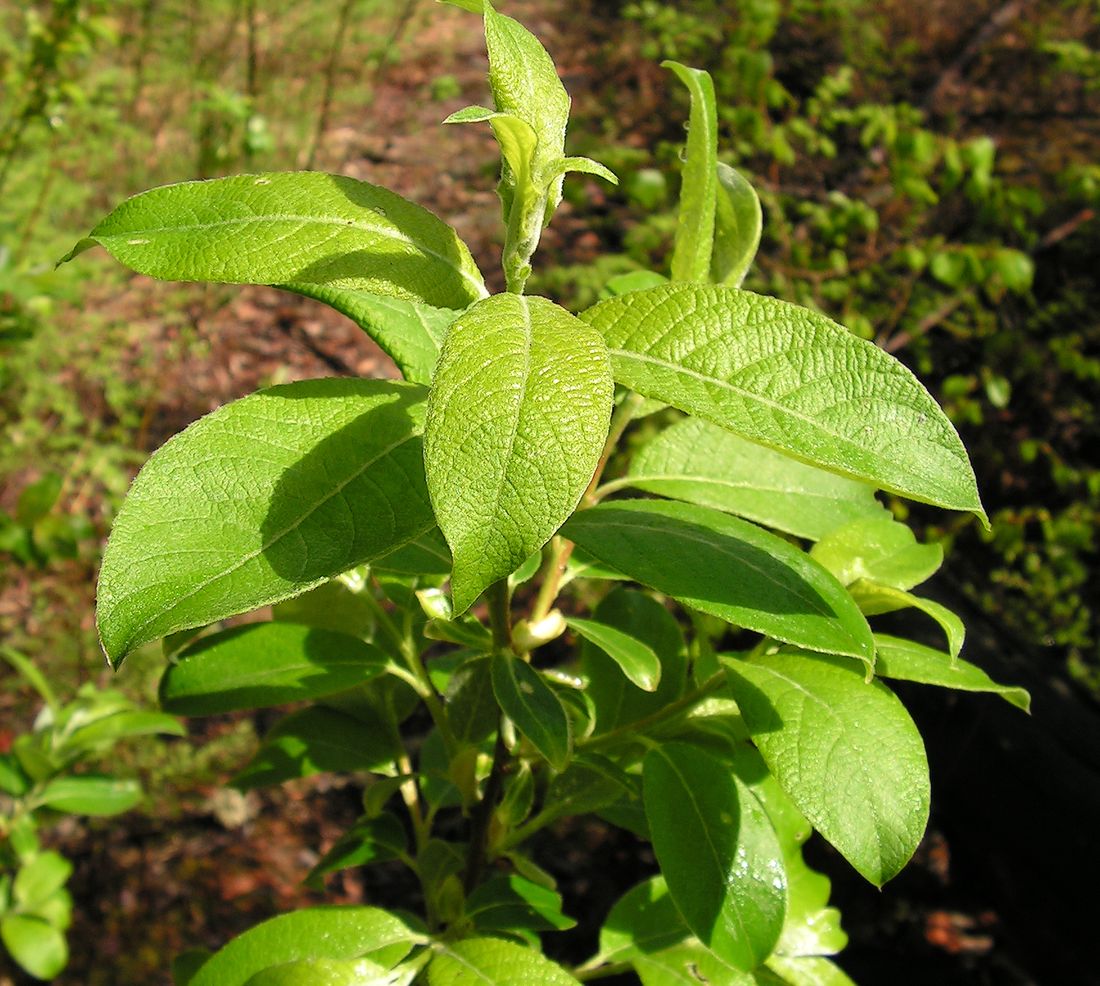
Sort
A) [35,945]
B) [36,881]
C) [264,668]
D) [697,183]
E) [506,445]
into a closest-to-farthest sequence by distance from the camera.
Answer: [506,445]
[697,183]
[264,668]
[35,945]
[36,881]

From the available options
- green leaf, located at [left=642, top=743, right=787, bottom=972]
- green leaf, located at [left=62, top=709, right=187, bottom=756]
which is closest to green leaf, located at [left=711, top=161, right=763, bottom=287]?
green leaf, located at [left=642, top=743, right=787, bottom=972]

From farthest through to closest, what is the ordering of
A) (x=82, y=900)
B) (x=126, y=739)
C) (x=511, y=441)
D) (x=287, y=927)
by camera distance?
(x=126, y=739)
(x=82, y=900)
(x=287, y=927)
(x=511, y=441)

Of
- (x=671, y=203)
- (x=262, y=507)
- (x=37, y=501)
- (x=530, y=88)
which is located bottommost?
(x=37, y=501)

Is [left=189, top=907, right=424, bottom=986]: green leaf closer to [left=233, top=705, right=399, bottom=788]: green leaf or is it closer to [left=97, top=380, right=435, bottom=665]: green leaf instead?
[left=233, top=705, right=399, bottom=788]: green leaf

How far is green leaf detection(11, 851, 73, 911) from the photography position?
1997mm

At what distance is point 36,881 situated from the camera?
2006mm

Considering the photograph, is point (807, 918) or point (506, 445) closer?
point (506, 445)

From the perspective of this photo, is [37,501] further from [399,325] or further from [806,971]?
[806,971]

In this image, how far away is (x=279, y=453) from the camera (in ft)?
2.45

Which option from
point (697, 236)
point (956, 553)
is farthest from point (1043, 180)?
point (697, 236)

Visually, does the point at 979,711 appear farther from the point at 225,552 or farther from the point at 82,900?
the point at 82,900

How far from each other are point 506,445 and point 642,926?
0.81 meters

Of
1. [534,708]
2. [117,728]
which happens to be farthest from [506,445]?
[117,728]

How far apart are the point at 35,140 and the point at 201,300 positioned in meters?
1.53
